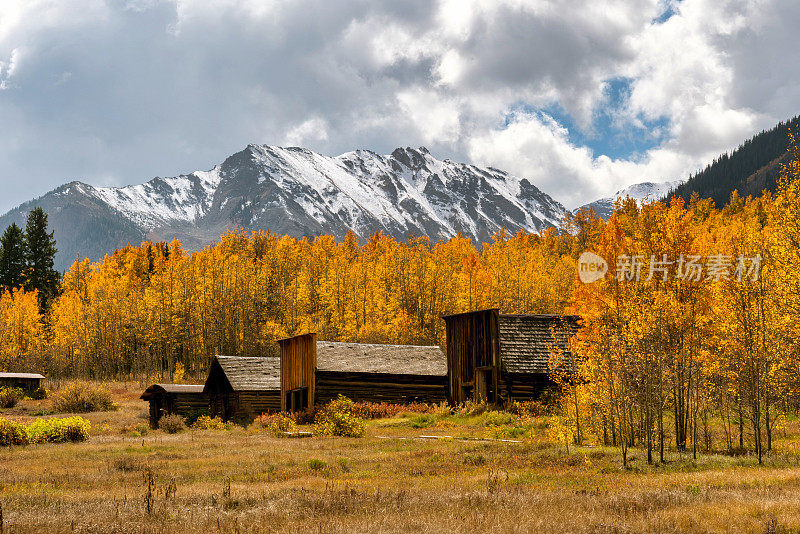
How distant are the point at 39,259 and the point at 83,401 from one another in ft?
181

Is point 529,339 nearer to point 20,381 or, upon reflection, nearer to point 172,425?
point 172,425

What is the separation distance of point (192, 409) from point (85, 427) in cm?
1678

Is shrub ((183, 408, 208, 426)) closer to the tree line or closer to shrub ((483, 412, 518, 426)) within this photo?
the tree line

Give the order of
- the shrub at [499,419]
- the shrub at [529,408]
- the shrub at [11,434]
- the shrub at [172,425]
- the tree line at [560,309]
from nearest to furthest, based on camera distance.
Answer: the tree line at [560,309], the shrub at [11,434], the shrub at [499,419], the shrub at [529,408], the shrub at [172,425]

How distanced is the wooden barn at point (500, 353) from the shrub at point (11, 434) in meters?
24.8

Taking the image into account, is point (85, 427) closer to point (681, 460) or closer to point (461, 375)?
point (461, 375)

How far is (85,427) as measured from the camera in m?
29.8

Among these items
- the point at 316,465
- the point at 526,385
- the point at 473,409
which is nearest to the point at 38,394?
the point at 473,409

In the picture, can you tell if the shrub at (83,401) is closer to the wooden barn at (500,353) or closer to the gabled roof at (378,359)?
the gabled roof at (378,359)

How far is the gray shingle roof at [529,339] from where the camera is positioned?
1550 inches

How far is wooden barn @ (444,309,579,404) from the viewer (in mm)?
39500

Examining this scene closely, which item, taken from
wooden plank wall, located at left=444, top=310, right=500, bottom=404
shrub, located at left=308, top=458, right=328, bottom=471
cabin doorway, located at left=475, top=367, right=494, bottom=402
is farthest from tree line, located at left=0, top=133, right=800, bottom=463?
shrub, located at left=308, top=458, right=328, bottom=471

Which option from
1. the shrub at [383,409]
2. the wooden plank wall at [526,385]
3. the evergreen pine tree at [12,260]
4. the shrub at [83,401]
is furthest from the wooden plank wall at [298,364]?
the evergreen pine tree at [12,260]

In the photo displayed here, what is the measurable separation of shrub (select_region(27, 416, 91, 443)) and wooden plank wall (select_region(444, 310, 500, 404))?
2238cm
